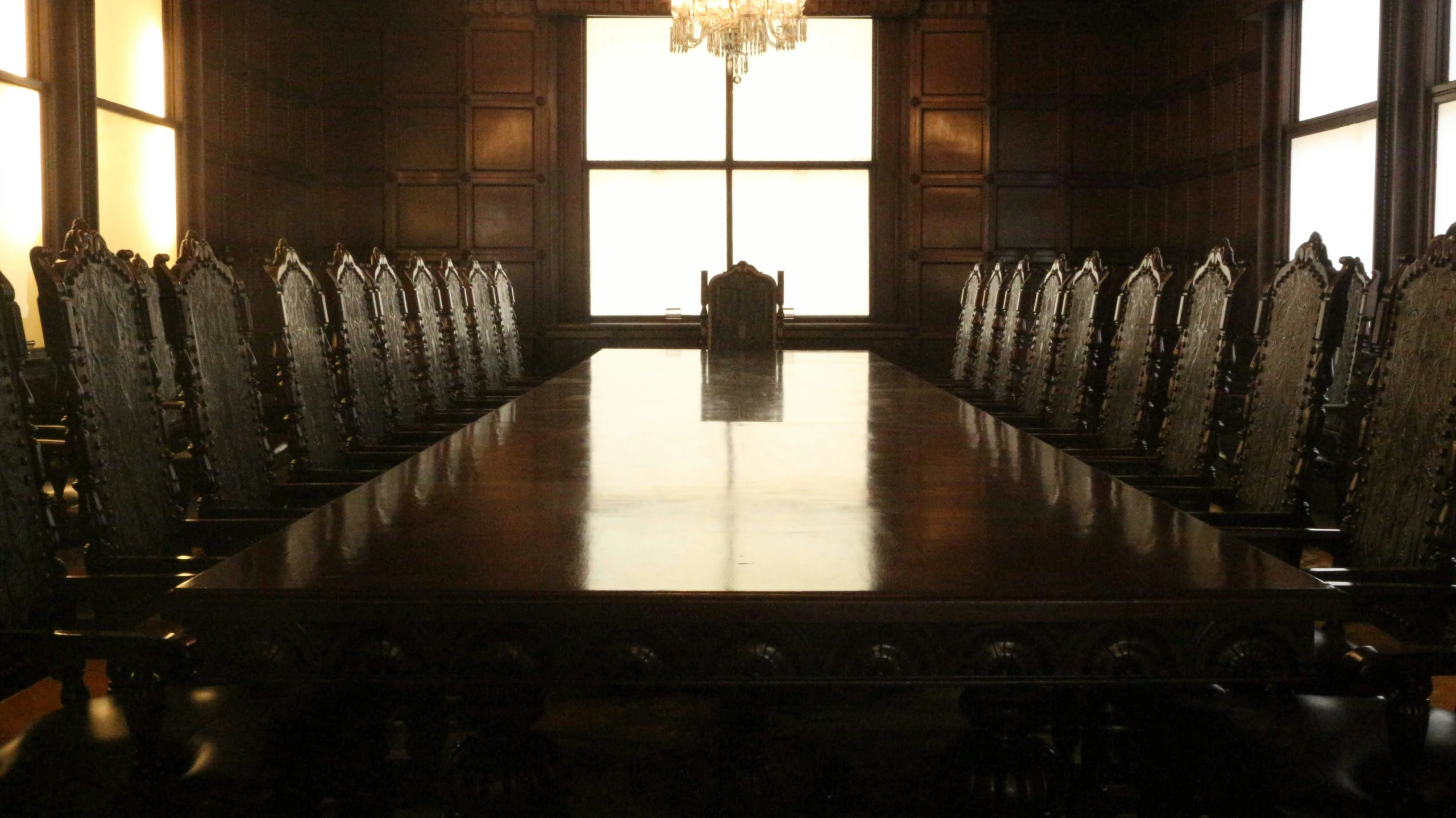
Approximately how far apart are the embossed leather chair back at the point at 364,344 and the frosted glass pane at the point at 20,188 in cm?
166

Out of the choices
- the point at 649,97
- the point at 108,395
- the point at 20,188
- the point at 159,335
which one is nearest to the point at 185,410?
the point at 108,395

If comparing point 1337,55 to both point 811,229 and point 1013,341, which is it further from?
point 811,229

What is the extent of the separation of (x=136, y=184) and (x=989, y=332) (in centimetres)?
378

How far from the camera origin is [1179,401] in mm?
3312

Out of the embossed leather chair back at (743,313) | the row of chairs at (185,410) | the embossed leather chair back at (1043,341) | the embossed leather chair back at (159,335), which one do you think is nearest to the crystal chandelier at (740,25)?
the embossed leather chair back at (743,313)

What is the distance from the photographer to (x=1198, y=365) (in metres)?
3.22

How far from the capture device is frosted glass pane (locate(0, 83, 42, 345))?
481 centimetres

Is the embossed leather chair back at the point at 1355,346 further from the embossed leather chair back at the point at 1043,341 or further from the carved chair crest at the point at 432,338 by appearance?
the carved chair crest at the point at 432,338

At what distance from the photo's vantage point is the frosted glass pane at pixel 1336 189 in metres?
5.82

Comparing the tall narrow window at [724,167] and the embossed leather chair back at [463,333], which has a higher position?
the tall narrow window at [724,167]

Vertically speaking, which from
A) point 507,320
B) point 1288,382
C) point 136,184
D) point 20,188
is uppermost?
point 136,184

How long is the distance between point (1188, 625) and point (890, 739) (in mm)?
1283

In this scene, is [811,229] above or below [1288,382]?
above

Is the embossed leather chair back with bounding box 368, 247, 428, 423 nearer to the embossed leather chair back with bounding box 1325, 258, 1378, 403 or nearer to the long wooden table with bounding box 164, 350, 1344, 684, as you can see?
the long wooden table with bounding box 164, 350, 1344, 684
